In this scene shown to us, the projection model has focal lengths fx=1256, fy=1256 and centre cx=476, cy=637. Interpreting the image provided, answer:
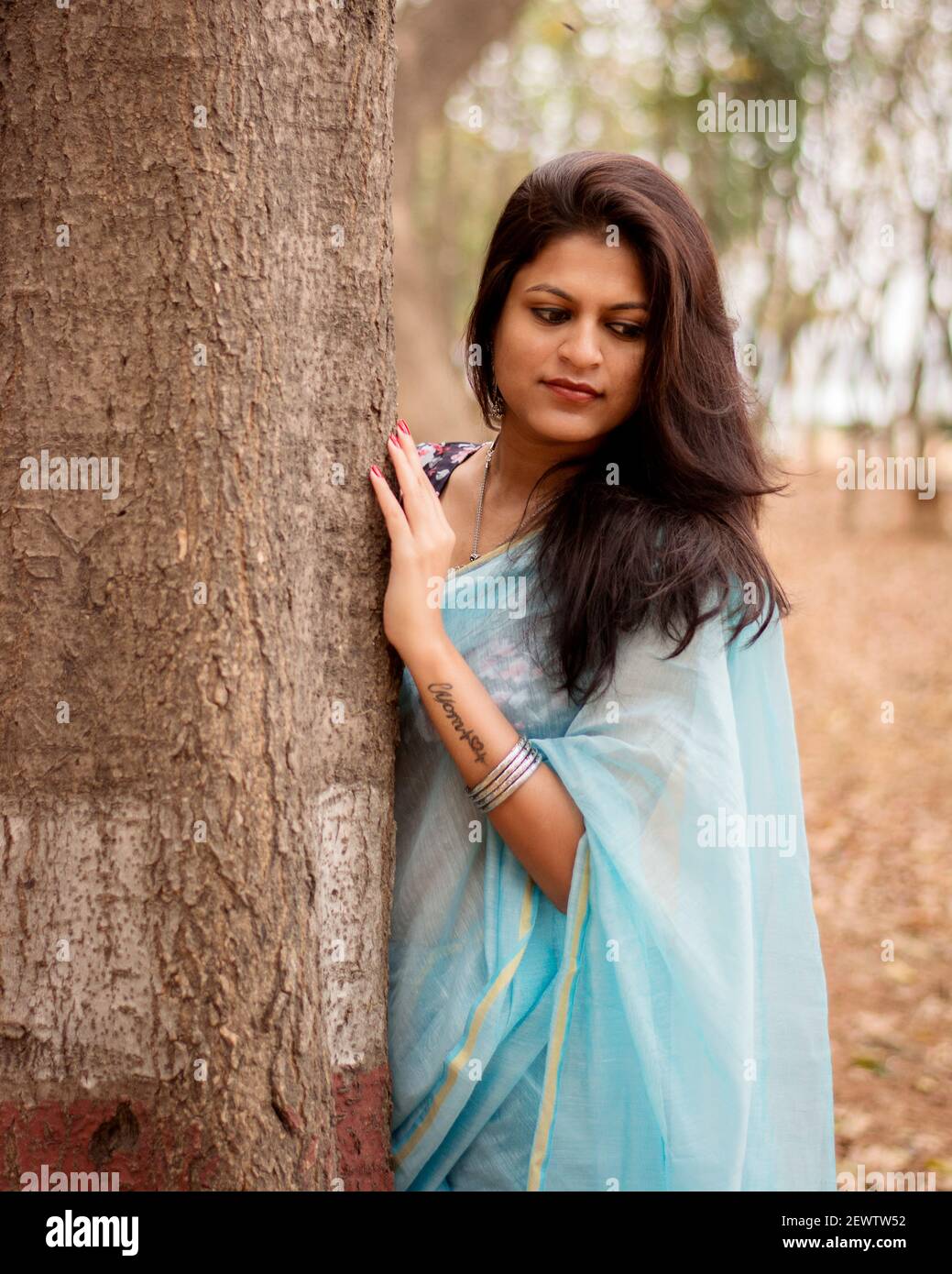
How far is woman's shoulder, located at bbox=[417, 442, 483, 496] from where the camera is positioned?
7.54 ft

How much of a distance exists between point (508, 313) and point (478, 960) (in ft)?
3.38

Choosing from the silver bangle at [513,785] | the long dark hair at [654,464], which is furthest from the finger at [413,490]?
the silver bangle at [513,785]

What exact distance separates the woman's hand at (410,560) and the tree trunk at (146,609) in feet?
0.73

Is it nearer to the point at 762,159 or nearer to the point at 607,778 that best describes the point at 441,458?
the point at 607,778

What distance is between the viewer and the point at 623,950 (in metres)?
1.81

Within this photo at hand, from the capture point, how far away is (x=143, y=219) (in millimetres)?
1508

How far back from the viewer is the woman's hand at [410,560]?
1.75 m

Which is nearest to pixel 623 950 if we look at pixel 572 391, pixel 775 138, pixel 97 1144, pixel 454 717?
pixel 454 717

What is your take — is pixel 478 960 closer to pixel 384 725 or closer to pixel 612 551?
pixel 384 725

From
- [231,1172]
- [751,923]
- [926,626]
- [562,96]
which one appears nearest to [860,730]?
[926,626]

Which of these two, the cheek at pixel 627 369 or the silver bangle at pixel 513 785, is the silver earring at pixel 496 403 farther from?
the silver bangle at pixel 513 785

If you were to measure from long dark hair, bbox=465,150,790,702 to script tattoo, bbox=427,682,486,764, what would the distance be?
0.63 ft

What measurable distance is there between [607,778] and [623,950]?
0.81 ft

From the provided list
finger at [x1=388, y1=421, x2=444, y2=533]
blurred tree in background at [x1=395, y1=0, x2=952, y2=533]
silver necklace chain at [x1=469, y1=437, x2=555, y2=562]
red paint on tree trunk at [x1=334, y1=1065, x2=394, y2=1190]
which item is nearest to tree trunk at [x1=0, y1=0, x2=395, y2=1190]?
red paint on tree trunk at [x1=334, y1=1065, x2=394, y2=1190]
